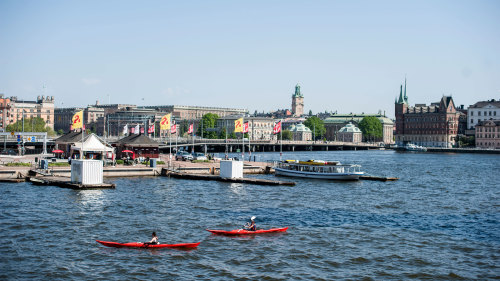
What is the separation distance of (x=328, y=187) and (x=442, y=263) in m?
42.1

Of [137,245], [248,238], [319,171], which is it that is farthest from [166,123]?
[137,245]

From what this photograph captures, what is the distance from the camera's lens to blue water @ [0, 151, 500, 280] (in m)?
35.2

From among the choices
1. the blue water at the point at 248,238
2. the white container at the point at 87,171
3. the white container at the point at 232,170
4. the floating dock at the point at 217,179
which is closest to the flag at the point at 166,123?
the floating dock at the point at 217,179

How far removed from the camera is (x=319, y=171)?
9019 cm

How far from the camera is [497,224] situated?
50781 millimetres

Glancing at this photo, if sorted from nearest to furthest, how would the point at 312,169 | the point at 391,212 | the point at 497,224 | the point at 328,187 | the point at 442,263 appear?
1. the point at 442,263
2. the point at 497,224
3. the point at 391,212
4. the point at 328,187
5. the point at 312,169

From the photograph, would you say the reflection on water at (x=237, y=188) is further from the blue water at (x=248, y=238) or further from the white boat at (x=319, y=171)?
the white boat at (x=319, y=171)

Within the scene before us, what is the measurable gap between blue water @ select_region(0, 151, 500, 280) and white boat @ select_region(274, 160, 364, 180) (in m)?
15.2

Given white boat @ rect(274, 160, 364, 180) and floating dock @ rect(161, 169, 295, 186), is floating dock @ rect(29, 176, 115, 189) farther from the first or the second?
white boat @ rect(274, 160, 364, 180)

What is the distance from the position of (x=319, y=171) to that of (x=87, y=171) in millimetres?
37002

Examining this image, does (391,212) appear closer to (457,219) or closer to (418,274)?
(457,219)

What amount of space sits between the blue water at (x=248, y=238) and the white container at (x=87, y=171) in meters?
2.36

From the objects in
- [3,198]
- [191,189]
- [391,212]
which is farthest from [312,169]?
[3,198]

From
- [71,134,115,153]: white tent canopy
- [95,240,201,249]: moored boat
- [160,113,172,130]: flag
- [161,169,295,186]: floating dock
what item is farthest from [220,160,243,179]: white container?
[95,240,201,249]: moored boat
